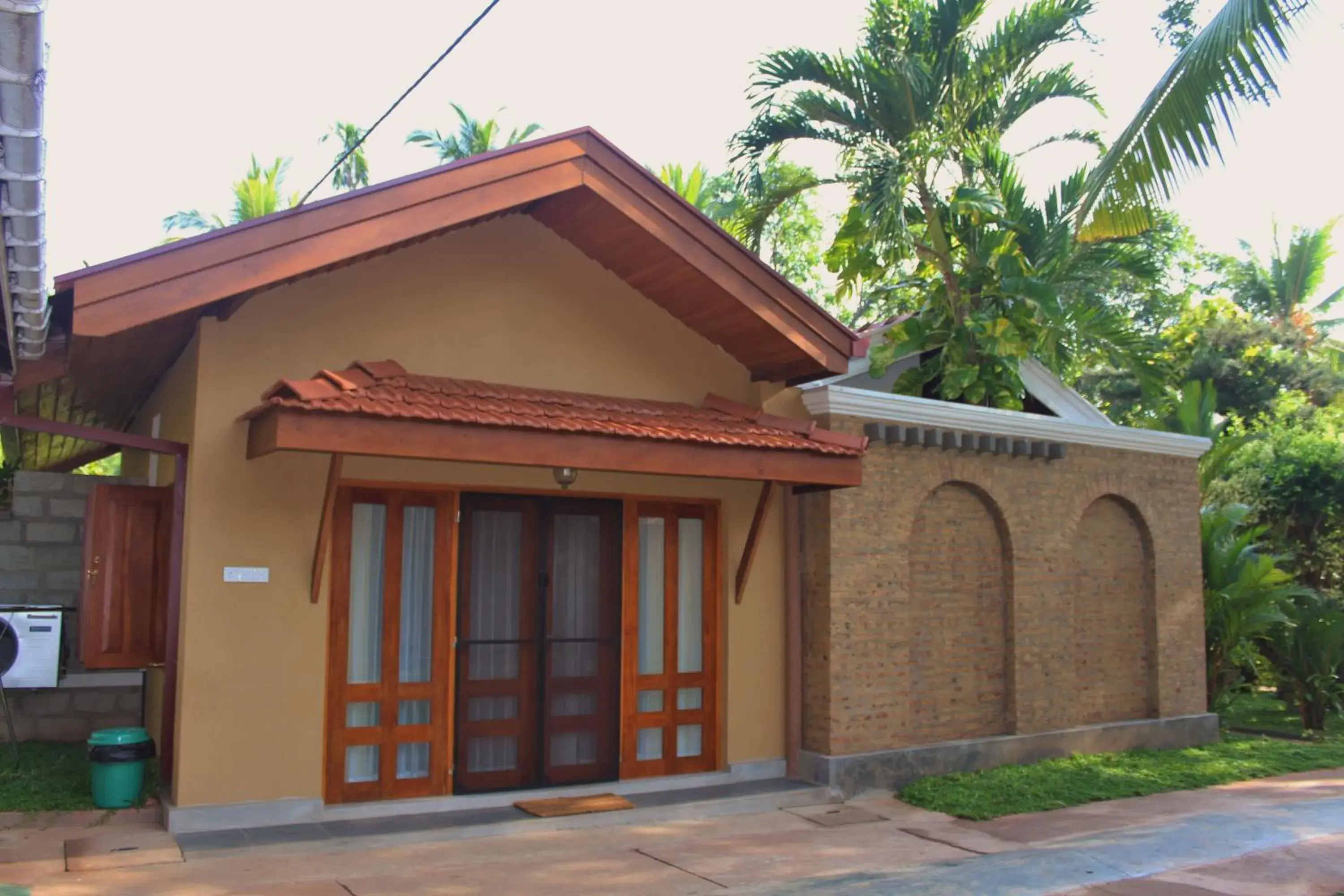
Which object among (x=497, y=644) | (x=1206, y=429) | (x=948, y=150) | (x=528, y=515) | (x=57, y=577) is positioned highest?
(x=948, y=150)

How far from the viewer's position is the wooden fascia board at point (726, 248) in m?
8.52

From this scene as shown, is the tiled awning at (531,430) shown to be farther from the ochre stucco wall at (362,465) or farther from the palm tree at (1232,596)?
the palm tree at (1232,596)

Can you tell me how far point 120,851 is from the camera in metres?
6.95

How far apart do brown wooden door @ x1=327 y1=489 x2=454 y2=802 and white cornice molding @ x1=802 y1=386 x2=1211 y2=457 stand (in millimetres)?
3530

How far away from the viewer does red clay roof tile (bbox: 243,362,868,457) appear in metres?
7.18

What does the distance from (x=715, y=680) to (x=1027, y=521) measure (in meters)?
3.86

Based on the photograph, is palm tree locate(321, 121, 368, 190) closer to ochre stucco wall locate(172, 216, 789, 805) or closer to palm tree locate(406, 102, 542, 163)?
palm tree locate(406, 102, 542, 163)

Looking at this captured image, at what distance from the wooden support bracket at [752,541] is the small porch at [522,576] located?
0.06 ft

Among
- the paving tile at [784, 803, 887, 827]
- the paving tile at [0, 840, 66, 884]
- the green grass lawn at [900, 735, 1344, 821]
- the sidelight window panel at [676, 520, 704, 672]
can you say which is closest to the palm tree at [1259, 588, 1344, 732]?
the green grass lawn at [900, 735, 1344, 821]

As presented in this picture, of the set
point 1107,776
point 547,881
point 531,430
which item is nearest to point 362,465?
point 531,430

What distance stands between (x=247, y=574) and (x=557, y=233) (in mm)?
3620

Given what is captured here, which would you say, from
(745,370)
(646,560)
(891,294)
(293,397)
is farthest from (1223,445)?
(293,397)

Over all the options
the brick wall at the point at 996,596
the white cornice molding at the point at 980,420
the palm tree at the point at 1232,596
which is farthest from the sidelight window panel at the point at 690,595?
the palm tree at the point at 1232,596

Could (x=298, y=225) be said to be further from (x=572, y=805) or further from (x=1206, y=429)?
(x=1206, y=429)
